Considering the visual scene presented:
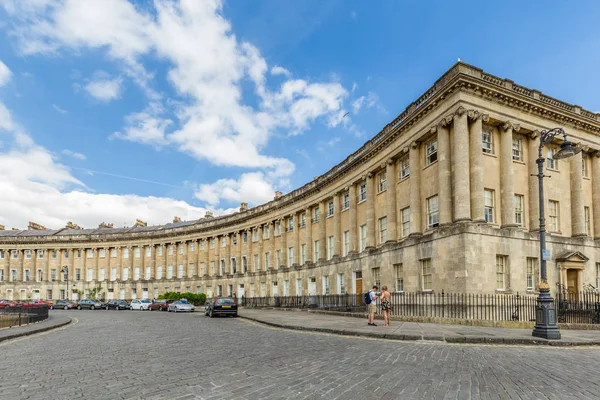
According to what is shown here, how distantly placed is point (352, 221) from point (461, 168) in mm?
13635

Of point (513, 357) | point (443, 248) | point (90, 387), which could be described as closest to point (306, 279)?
point (443, 248)

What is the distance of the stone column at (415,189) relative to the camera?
2658cm

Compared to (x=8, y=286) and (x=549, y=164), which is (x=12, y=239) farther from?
(x=549, y=164)

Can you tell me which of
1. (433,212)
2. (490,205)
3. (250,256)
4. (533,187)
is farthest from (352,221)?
(250,256)

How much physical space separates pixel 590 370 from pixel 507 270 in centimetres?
1492

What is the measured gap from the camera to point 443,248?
23.4 meters

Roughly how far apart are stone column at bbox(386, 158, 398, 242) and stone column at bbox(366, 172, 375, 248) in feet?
7.56

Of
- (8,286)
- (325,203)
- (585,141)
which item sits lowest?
(8,286)

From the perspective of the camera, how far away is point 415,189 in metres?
27.0

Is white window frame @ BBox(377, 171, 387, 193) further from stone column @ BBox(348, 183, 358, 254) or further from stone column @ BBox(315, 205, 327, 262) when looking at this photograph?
stone column @ BBox(315, 205, 327, 262)

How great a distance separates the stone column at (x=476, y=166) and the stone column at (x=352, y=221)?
13.2 m

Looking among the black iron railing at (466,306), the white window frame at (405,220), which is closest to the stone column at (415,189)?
the white window frame at (405,220)

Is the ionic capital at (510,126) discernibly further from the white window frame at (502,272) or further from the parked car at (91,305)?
the parked car at (91,305)

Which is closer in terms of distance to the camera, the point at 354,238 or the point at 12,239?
the point at 354,238
